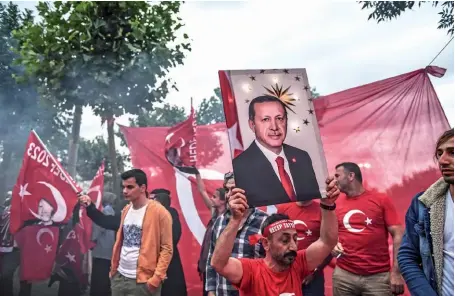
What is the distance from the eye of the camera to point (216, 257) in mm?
2309

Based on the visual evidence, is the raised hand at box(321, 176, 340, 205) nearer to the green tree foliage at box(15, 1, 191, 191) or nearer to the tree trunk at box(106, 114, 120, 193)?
the green tree foliage at box(15, 1, 191, 191)

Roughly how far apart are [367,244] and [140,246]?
5.76 feet

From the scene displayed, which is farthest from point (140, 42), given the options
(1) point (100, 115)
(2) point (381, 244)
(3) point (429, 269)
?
(3) point (429, 269)

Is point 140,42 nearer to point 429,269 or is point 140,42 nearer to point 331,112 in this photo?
point 331,112

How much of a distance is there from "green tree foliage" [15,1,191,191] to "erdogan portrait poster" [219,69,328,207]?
445cm

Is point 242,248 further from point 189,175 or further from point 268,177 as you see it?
point 189,175

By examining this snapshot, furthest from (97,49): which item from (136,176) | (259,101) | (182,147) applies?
(259,101)

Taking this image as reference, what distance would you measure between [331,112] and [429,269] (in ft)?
9.92

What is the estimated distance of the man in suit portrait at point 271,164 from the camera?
219 cm

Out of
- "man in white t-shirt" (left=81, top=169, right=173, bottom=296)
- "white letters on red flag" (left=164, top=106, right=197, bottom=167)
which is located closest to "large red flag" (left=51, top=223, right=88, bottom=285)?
"white letters on red flag" (left=164, top=106, right=197, bottom=167)

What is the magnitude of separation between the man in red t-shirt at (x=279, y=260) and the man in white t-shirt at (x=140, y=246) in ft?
5.18

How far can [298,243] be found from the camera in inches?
144

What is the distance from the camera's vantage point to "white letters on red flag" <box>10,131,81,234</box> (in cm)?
528

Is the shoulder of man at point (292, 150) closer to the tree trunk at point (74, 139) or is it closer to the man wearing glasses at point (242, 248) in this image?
the man wearing glasses at point (242, 248)
